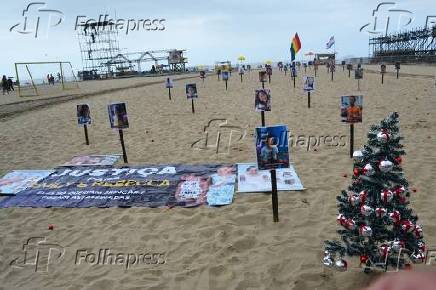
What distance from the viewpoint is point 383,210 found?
3.41 metres

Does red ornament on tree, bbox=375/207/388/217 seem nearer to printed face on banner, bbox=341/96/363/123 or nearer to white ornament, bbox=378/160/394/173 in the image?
white ornament, bbox=378/160/394/173

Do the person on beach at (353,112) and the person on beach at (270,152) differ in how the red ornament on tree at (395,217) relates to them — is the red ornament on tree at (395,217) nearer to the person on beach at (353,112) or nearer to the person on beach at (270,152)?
the person on beach at (270,152)

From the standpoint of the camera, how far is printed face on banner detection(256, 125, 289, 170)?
4865mm

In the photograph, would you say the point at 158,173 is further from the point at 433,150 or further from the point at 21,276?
the point at 433,150

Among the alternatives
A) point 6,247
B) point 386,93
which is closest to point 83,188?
point 6,247

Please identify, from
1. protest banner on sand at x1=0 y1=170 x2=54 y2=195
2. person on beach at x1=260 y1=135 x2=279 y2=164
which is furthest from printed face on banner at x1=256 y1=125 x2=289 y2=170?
protest banner on sand at x1=0 y1=170 x2=54 y2=195

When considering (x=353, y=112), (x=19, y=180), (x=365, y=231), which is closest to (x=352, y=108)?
(x=353, y=112)

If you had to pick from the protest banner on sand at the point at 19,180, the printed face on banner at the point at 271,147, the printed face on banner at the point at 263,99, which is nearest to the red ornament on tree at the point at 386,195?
the printed face on banner at the point at 271,147

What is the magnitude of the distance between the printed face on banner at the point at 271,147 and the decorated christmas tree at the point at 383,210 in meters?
1.36

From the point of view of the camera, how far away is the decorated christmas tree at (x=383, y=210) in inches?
134

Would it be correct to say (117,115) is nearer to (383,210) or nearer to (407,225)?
(383,210)

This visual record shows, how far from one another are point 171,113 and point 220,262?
39.2 feet

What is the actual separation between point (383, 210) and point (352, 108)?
15.1 feet

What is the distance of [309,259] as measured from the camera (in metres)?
4.23
